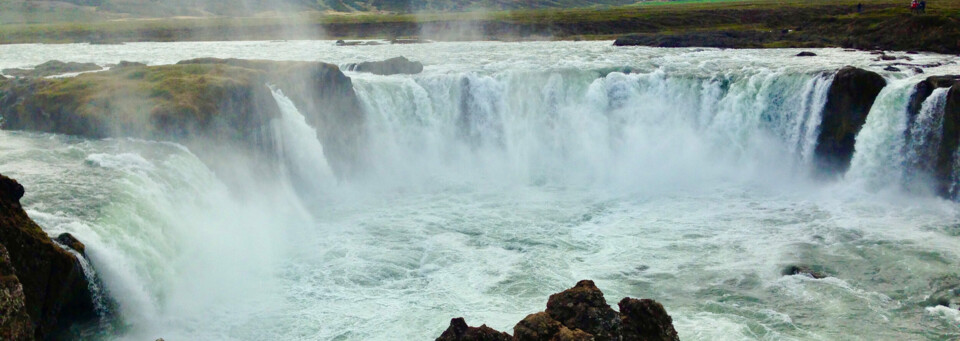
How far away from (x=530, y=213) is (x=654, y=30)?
57.2 m

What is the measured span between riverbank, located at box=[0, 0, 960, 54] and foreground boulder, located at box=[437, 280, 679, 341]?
4028 cm

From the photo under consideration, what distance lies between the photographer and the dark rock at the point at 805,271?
20859mm

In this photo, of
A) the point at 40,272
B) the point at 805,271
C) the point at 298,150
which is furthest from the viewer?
the point at 298,150

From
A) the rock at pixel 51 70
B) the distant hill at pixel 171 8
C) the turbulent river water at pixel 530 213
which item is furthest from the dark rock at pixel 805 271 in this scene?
the distant hill at pixel 171 8

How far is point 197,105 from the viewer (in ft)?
87.9

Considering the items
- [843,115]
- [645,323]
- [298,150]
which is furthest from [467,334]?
[843,115]

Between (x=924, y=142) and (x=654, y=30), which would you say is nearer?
(x=924, y=142)

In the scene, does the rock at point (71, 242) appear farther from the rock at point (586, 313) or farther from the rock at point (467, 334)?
the rock at point (586, 313)

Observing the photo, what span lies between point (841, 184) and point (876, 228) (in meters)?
6.55


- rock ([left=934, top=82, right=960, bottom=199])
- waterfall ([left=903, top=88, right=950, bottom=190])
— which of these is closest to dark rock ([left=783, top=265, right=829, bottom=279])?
rock ([left=934, top=82, right=960, bottom=199])

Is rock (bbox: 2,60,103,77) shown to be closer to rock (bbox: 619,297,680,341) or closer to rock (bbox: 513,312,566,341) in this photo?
rock (bbox: 513,312,566,341)

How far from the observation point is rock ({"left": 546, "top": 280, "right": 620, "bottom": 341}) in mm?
12496

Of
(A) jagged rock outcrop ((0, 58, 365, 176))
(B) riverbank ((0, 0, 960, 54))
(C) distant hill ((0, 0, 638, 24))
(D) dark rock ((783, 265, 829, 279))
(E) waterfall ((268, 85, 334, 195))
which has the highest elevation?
(C) distant hill ((0, 0, 638, 24))

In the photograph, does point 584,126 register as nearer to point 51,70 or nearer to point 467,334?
point 467,334
